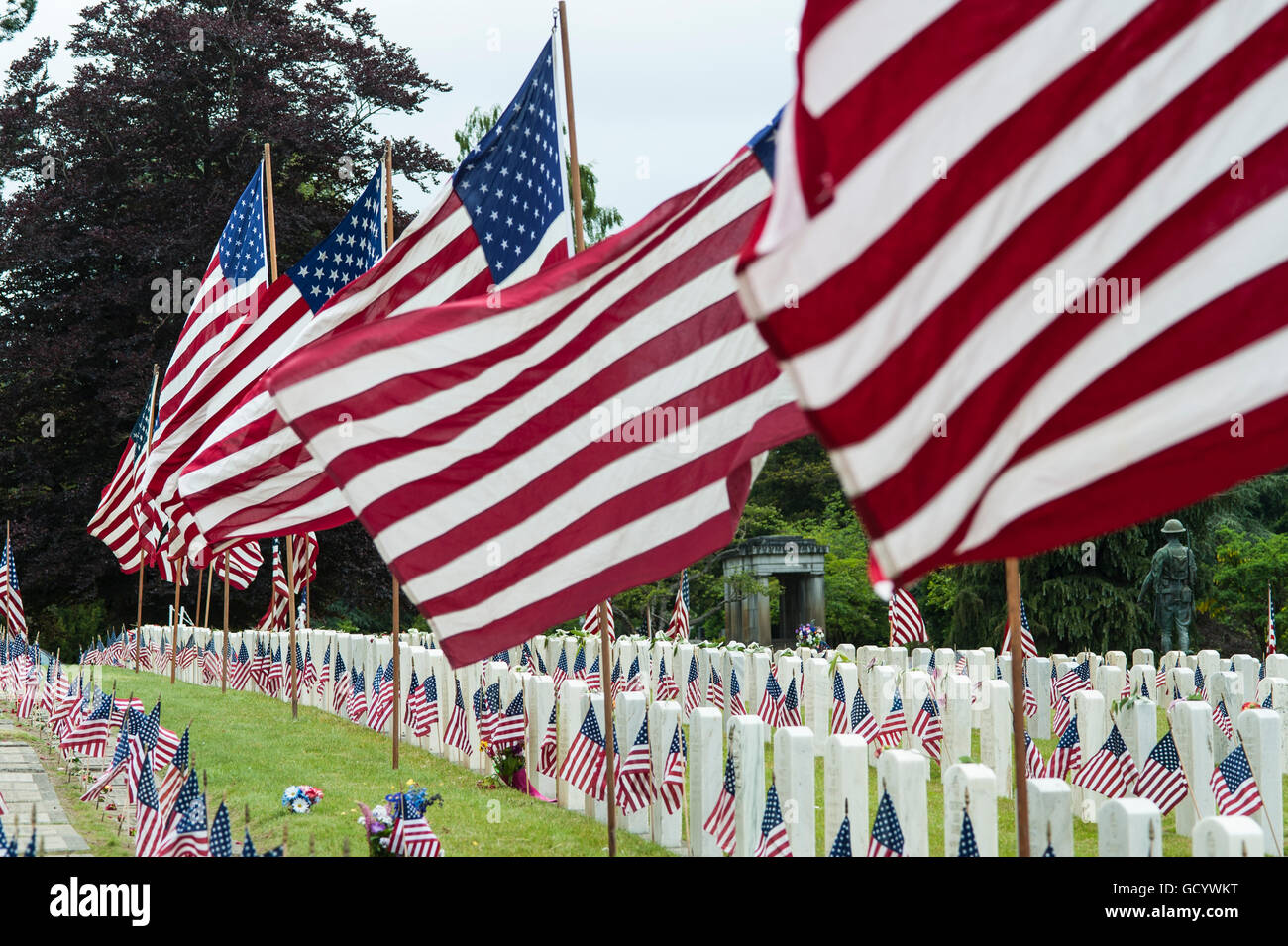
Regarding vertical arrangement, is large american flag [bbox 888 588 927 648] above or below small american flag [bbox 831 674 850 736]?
above

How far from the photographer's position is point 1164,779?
770 centimetres

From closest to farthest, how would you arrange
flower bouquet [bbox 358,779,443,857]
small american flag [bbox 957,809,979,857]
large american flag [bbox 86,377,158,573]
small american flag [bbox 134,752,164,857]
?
small american flag [bbox 957,809,979,857] → flower bouquet [bbox 358,779,443,857] → small american flag [bbox 134,752,164,857] → large american flag [bbox 86,377,158,573]

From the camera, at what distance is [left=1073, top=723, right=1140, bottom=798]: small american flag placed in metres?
7.83

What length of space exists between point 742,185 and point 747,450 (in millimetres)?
1189

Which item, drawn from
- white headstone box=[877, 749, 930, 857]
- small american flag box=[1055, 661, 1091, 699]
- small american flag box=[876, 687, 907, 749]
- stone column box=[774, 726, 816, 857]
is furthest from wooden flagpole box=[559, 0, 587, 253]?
small american flag box=[1055, 661, 1091, 699]

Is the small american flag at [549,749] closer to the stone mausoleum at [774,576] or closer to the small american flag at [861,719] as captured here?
the small american flag at [861,719]

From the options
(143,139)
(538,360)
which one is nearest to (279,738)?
(538,360)

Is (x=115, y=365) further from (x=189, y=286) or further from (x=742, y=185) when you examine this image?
(x=742, y=185)

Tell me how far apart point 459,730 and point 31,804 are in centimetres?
352

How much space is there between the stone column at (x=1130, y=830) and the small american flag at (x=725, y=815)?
2.96 meters

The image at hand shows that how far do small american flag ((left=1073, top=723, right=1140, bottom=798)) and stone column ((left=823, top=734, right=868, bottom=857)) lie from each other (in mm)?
2141

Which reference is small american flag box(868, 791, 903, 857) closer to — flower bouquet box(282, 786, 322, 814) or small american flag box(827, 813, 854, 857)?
small american flag box(827, 813, 854, 857)

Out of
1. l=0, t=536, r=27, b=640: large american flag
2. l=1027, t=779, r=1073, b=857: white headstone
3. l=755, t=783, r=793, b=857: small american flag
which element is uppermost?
l=0, t=536, r=27, b=640: large american flag

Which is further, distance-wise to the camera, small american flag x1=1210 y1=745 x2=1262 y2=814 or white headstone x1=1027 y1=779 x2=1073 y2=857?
small american flag x1=1210 y1=745 x2=1262 y2=814
